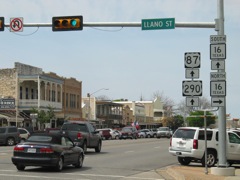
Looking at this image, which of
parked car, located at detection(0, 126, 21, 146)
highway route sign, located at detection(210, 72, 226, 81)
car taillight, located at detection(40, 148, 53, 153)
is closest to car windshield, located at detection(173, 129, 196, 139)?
highway route sign, located at detection(210, 72, 226, 81)

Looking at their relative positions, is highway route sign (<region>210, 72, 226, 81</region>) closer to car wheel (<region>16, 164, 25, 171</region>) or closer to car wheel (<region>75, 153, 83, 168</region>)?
car wheel (<region>75, 153, 83, 168</region>)

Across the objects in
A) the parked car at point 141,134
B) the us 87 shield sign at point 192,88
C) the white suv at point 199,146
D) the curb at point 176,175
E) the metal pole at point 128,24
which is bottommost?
the parked car at point 141,134

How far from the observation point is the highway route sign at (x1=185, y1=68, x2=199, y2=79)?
15852 millimetres

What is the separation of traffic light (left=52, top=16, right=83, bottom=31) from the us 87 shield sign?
5.31 metres

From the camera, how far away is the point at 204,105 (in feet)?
405

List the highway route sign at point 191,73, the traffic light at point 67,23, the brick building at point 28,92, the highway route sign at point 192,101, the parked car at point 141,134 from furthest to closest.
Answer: the parked car at point 141,134 → the brick building at point 28,92 → the traffic light at point 67,23 → the highway route sign at point 191,73 → the highway route sign at point 192,101

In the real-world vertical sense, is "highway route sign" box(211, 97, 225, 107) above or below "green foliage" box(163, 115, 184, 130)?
above

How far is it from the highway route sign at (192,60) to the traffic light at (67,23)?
15.7 feet

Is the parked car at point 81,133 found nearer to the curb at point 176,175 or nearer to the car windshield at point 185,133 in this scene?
the car windshield at point 185,133

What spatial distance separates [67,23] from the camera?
18656 mm

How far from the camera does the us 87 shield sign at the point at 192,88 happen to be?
1551 centimetres

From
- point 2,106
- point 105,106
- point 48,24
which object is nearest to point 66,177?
point 48,24

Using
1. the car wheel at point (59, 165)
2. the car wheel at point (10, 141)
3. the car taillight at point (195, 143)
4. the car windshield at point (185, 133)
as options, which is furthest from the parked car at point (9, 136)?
the car wheel at point (59, 165)

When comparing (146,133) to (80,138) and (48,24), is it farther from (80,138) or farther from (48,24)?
(48,24)
